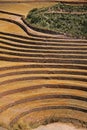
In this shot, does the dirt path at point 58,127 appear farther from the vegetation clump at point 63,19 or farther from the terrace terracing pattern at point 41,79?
the vegetation clump at point 63,19

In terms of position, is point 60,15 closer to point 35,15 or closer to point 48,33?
point 35,15

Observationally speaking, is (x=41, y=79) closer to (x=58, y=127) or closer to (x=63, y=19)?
(x=58, y=127)

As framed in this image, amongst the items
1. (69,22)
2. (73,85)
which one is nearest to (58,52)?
(73,85)

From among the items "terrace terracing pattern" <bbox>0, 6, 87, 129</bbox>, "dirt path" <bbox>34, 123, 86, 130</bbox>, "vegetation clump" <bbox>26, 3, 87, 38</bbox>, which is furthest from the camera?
"vegetation clump" <bbox>26, 3, 87, 38</bbox>

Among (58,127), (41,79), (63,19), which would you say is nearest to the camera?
(58,127)

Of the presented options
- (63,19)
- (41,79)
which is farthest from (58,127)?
(63,19)

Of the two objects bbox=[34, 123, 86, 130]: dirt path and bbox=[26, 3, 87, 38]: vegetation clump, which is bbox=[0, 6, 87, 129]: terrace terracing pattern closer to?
bbox=[34, 123, 86, 130]: dirt path

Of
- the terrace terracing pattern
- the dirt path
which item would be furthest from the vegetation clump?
the dirt path
